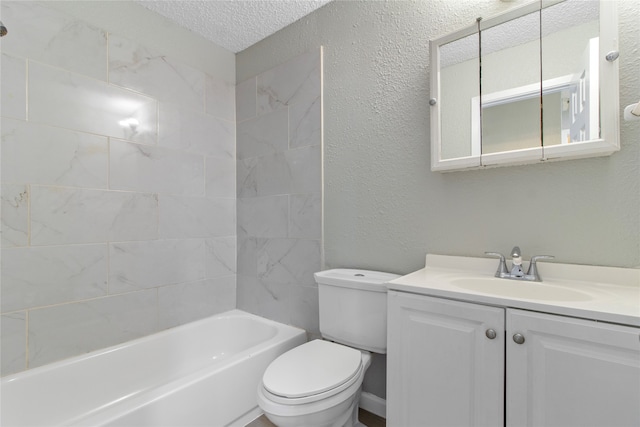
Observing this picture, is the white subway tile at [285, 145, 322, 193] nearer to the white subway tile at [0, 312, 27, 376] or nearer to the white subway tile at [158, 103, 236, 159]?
the white subway tile at [158, 103, 236, 159]

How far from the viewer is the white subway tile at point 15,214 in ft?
4.42

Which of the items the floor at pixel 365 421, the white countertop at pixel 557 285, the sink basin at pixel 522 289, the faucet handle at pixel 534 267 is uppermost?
the faucet handle at pixel 534 267

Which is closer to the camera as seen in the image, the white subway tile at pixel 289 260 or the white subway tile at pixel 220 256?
the white subway tile at pixel 289 260

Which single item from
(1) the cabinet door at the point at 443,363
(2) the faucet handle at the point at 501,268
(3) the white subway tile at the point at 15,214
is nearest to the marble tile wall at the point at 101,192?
(3) the white subway tile at the point at 15,214

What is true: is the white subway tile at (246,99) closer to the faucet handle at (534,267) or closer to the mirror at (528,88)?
the mirror at (528,88)

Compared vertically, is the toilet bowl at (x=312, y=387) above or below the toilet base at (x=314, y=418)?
above

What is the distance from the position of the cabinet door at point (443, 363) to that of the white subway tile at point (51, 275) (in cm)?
159

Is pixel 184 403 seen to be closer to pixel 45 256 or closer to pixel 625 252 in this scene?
pixel 45 256

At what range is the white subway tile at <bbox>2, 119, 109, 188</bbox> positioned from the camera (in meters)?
1.36

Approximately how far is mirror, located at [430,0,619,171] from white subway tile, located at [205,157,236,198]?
1552mm

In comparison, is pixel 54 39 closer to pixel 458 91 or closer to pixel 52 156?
pixel 52 156

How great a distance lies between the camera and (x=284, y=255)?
2.03 m

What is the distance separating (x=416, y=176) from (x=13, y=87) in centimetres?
197

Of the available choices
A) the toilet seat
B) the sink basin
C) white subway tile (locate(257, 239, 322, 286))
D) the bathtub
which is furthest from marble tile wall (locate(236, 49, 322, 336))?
the sink basin
